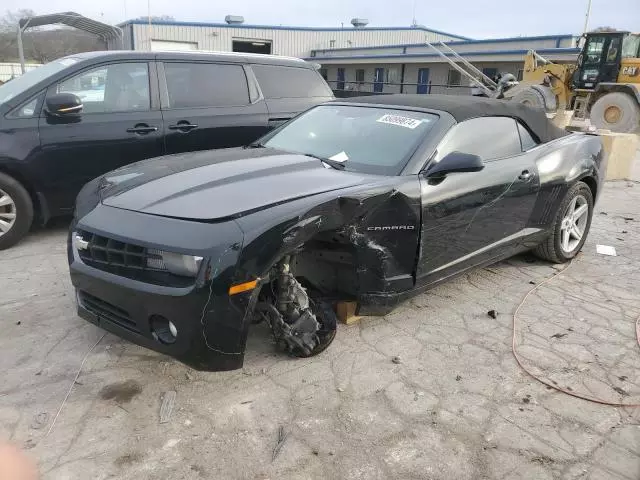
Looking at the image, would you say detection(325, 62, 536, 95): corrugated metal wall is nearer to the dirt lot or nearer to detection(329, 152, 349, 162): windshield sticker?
detection(329, 152, 349, 162): windshield sticker

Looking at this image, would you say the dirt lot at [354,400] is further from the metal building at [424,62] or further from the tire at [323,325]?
the metal building at [424,62]

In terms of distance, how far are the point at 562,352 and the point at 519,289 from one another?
1051mm

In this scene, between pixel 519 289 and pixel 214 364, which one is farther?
pixel 519 289

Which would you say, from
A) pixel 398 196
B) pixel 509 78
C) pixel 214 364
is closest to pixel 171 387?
pixel 214 364

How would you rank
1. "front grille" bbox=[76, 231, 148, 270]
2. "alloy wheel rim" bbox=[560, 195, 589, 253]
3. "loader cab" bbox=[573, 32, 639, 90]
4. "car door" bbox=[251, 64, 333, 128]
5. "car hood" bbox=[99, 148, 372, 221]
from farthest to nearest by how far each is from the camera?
"loader cab" bbox=[573, 32, 639, 90]
"car door" bbox=[251, 64, 333, 128]
"alloy wheel rim" bbox=[560, 195, 589, 253]
"car hood" bbox=[99, 148, 372, 221]
"front grille" bbox=[76, 231, 148, 270]

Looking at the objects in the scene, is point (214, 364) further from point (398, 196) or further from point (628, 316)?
point (628, 316)

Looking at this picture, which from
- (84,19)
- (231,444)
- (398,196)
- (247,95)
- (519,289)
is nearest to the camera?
(231,444)

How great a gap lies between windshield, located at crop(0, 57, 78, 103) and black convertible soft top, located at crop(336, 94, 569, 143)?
9.03 feet

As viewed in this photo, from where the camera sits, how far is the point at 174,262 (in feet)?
8.36

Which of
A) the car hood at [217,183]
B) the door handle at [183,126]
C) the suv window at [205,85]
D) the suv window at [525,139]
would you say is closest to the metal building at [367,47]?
the suv window at [205,85]

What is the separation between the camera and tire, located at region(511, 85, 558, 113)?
51.8 ft

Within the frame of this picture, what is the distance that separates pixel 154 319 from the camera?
2.63m

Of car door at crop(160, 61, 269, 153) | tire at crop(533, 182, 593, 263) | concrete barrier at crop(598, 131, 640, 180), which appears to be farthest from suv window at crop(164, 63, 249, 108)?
concrete barrier at crop(598, 131, 640, 180)

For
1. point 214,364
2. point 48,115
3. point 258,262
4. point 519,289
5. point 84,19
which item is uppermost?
point 84,19
